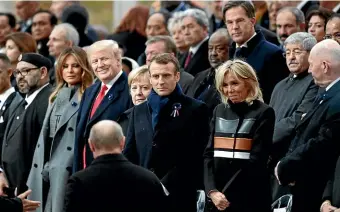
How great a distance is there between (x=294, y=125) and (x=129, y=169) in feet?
8.16

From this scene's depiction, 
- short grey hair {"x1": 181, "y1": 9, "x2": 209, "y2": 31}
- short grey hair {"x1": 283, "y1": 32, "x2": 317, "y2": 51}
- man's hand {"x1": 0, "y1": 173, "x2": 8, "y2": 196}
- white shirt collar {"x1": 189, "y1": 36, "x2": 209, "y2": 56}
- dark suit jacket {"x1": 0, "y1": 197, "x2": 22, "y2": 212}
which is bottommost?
man's hand {"x1": 0, "y1": 173, "x2": 8, "y2": 196}

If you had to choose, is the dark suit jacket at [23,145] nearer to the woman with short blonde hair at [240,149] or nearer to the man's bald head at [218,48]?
the man's bald head at [218,48]

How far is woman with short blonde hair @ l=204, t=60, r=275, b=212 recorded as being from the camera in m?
10.3

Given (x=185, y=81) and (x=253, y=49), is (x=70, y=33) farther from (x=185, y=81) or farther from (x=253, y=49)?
(x=253, y=49)

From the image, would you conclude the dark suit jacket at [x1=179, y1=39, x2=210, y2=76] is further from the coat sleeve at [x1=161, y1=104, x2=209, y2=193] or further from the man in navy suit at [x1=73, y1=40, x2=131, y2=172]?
the coat sleeve at [x1=161, y1=104, x2=209, y2=193]

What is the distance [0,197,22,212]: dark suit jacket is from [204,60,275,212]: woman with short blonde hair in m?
1.77

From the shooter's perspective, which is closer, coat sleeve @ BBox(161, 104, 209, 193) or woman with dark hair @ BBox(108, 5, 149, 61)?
coat sleeve @ BBox(161, 104, 209, 193)

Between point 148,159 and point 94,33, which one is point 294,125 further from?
point 94,33

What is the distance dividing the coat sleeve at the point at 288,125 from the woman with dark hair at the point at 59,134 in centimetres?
229

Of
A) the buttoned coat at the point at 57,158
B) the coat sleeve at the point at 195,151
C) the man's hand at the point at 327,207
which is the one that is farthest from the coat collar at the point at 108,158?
the buttoned coat at the point at 57,158

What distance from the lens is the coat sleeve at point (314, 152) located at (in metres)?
10.2

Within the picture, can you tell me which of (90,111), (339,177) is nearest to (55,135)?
(90,111)

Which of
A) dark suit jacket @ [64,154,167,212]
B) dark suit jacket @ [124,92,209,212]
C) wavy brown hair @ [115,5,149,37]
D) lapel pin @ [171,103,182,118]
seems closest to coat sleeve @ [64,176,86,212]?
dark suit jacket @ [64,154,167,212]

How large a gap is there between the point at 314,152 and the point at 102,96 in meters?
2.61
